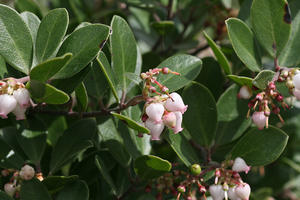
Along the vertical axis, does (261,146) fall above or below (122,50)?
below

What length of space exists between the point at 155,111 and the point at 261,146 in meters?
0.40

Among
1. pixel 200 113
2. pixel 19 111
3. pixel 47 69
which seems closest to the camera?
pixel 47 69

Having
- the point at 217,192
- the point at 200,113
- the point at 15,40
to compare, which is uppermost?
the point at 15,40

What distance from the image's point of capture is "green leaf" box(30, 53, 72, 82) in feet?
3.38

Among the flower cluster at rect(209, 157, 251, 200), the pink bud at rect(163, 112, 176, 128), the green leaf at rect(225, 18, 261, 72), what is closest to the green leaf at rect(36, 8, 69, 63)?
the pink bud at rect(163, 112, 176, 128)

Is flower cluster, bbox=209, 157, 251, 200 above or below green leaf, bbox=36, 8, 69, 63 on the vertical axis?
below

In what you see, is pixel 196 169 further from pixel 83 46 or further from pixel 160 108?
pixel 83 46

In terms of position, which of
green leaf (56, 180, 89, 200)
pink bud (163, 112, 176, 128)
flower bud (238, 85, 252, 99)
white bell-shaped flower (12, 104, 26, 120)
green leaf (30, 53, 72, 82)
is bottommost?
green leaf (56, 180, 89, 200)

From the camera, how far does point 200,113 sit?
1.38 m

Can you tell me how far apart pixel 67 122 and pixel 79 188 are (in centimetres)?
45

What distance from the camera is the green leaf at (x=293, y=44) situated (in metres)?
1.42

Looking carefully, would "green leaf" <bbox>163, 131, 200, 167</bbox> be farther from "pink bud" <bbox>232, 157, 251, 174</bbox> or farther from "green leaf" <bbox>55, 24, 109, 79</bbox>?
"green leaf" <bbox>55, 24, 109, 79</bbox>

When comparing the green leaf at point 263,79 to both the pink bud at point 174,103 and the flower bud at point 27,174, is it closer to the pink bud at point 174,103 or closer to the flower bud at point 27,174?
the pink bud at point 174,103

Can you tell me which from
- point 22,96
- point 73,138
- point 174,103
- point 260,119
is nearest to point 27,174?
point 73,138
